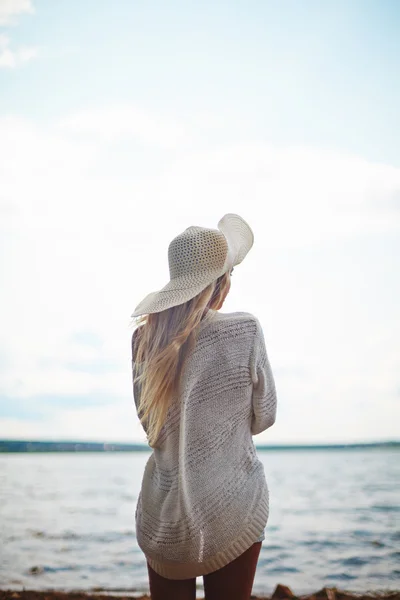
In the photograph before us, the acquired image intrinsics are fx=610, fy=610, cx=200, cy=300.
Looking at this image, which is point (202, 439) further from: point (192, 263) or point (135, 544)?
point (135, 544)

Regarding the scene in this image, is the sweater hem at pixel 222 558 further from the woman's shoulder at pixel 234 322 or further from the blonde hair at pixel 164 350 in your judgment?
the woman's shoulder at pixel 234 322

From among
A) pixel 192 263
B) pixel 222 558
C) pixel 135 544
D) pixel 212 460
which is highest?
pixel 192 263

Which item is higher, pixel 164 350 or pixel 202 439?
pixel 164 350

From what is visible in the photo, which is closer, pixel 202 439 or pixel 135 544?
pixel 202 439

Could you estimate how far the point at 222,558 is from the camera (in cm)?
203

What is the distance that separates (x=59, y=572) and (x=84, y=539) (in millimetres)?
1535

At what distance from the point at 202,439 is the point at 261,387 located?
28 cm

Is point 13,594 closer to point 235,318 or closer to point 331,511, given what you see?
point 235,318

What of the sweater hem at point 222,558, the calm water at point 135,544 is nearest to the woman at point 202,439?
the sweater hem at point 222,558

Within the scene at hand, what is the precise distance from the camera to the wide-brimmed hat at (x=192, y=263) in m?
2.22

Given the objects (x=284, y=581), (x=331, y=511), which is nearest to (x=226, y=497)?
(x=284, y=581)

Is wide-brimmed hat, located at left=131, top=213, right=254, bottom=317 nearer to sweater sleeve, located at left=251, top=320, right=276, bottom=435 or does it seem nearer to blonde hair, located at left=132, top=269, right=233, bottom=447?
blonde hair, located at left=132, top=269, right=233, bottom=447

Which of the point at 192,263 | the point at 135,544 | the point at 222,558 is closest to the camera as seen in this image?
the point at 222,558

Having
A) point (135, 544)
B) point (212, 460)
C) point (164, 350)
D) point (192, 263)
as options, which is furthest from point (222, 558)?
point (135, 544)
